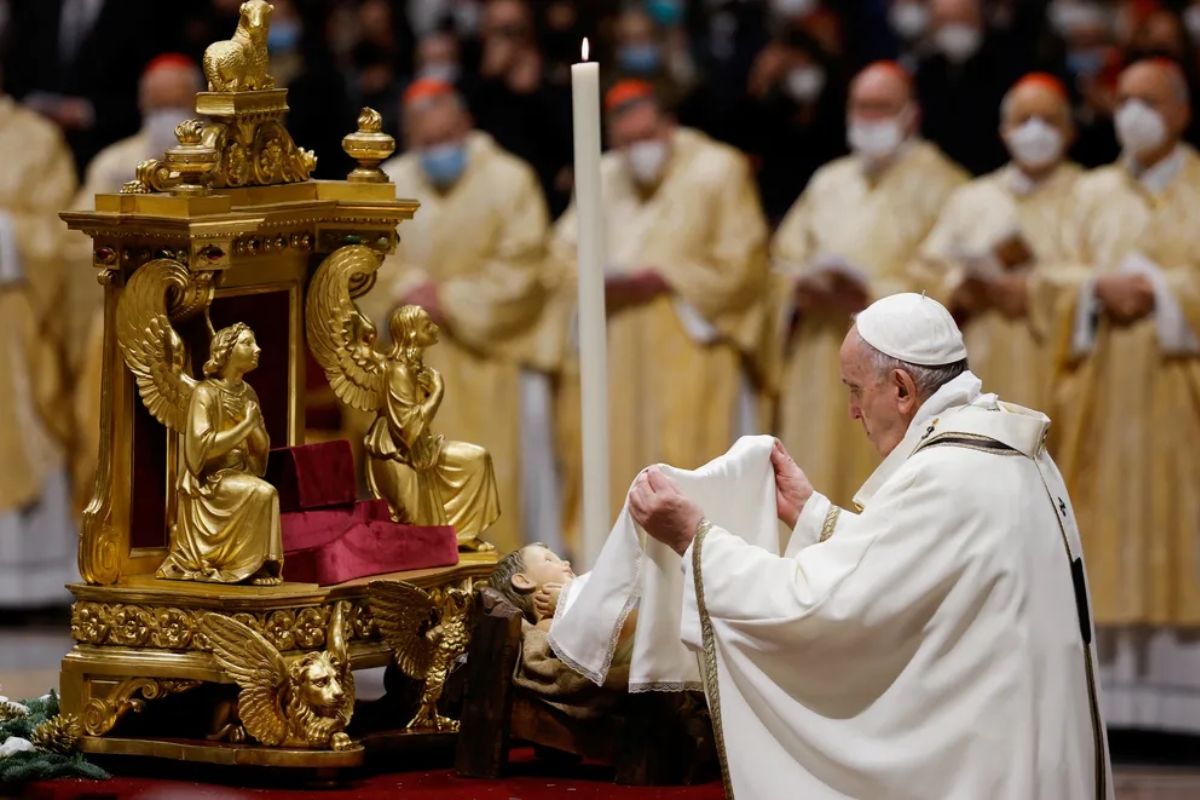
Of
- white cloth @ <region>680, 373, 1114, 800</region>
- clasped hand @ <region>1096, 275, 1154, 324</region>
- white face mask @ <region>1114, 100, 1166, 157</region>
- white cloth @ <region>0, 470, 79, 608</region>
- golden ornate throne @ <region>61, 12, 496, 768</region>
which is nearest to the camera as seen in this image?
white cloth @ <region>680, 373, 1114, 800</region>

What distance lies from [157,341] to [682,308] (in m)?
5.45

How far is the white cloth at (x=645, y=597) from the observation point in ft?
13.1

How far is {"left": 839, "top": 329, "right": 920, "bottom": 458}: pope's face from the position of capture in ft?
13.1

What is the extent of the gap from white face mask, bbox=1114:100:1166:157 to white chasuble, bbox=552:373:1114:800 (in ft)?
16.7

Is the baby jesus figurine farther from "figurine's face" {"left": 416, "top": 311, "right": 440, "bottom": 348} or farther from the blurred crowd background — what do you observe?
the blurred crowd background

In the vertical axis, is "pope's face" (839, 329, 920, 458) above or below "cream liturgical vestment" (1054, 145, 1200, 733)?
above

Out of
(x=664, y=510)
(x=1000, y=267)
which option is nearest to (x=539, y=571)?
(x=664, y=510)

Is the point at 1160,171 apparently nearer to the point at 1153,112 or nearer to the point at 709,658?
the point at 1153,112

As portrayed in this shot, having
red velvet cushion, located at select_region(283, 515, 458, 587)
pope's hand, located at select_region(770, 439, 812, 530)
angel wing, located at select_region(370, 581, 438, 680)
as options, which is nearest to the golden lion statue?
red velvet cushion, located at select_region(283, 515, 458, 587)

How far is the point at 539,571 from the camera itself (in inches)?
167

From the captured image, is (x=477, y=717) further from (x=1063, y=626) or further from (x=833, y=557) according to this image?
(x=1063, y=626)

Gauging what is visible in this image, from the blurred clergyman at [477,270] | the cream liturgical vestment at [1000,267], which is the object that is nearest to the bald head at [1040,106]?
the cream liturgical vestment at [1000,267]

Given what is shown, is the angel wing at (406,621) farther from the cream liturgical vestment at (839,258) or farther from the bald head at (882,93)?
the bald head at (882,93)

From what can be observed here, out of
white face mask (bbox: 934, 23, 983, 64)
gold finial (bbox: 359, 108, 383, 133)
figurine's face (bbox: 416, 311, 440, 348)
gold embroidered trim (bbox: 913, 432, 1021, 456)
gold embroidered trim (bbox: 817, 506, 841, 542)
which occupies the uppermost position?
white face mask (bbox: 934, 23, 983, 64)
